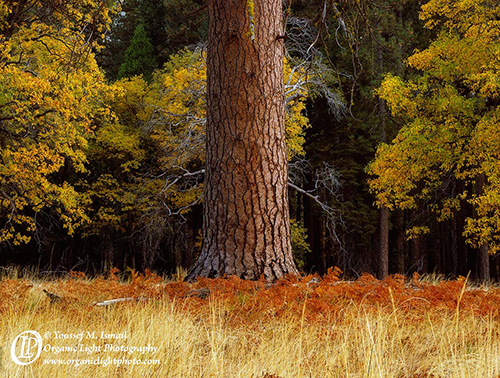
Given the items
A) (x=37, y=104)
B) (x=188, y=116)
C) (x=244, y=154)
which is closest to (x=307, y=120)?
(x=188, y=116)

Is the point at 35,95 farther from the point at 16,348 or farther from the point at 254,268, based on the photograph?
the point at 16,348

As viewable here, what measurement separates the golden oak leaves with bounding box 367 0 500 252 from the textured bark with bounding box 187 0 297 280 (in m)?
8.49

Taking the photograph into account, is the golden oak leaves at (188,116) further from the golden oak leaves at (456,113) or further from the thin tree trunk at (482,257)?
the thin tree trunk at (482,257)

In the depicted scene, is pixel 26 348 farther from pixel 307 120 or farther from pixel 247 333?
pixel 307 120

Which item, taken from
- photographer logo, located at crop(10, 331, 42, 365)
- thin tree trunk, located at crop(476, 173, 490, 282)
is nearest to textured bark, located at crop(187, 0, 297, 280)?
photographer logo, located at crop(10, 331, 42, 365)

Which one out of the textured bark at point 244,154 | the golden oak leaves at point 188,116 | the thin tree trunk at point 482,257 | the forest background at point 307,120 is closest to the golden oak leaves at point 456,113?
the forest background at point 307,120

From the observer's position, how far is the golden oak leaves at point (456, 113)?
13219 millimetres

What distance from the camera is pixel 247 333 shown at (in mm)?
3861

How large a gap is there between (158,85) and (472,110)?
11.6 meters

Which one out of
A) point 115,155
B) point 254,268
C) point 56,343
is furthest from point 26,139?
point 56,343

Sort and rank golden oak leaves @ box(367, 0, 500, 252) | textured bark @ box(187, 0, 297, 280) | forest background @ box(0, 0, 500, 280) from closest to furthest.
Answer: textured bark @ box(187, 0, 297, 280), forest background @ box(0, 0, 500, 280), golden oak leaves @ box(367, 0, 500, 252)

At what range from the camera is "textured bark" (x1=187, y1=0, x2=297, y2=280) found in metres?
5.89

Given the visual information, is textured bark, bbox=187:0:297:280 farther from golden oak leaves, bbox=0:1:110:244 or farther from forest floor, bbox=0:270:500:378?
golden oak leaves, bbox=0:1:110:244

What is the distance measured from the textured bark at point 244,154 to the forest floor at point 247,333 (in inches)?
22.3
